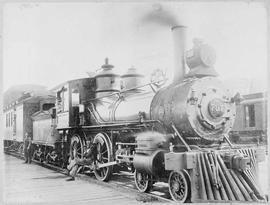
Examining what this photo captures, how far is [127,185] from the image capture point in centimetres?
452

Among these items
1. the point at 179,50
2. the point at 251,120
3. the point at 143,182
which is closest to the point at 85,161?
the point at 143,182

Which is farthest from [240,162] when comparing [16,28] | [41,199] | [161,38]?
[16,28]

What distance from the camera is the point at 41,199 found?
14.1 feet

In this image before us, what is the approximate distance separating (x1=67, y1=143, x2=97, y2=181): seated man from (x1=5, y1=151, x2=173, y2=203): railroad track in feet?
0.31

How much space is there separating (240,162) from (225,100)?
72 cm

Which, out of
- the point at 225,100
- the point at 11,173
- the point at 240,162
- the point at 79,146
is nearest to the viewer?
the point at 240,162

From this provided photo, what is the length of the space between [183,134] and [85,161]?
6.20 feet

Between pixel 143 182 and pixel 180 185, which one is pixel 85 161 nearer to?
pixel 143 182

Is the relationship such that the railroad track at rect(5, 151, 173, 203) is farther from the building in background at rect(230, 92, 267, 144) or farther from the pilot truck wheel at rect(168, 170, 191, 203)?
the building in background at rect(230, 92, 267, 144)

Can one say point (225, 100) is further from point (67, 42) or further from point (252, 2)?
point (67, 42)

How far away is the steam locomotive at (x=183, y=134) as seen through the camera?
3.66 m

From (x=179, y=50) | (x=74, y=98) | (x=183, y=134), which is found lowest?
(x=183, y=134)

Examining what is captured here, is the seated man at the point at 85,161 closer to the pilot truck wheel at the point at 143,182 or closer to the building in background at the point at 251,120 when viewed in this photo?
the pilot truck wheel at the point at 143,182

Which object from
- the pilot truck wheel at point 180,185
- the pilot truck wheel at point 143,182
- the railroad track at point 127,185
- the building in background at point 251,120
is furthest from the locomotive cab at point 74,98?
the building in background at point 251,120
